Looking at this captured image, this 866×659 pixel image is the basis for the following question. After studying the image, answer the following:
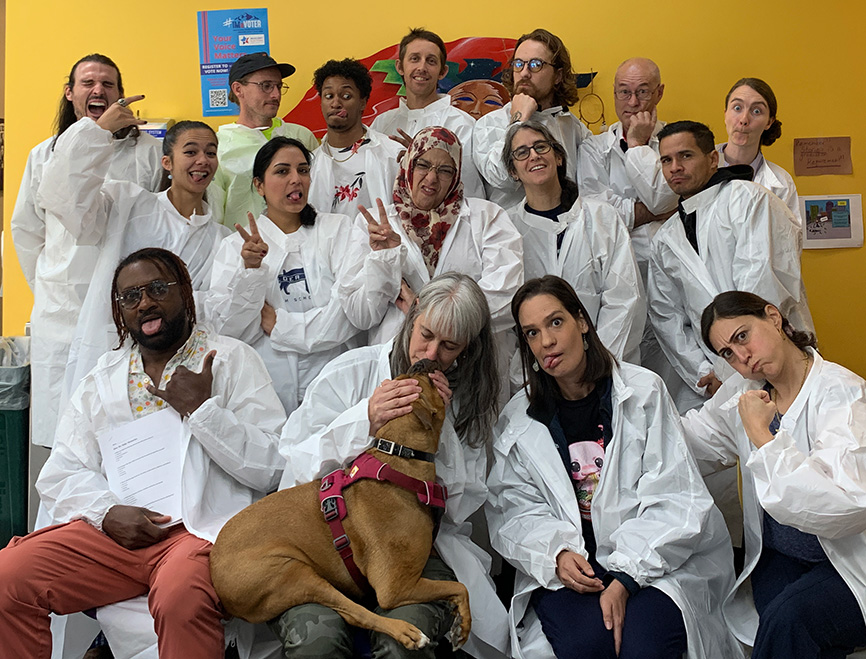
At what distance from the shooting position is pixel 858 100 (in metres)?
4.32

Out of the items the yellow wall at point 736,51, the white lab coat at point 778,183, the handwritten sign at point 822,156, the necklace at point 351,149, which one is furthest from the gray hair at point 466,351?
the handwritten sign at point 822,156

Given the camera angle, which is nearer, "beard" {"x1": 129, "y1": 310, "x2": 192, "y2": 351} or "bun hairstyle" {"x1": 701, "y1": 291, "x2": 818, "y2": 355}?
"bun hairstyle" {"x1": 701, "y1": 291, "x2": 818, "y2": 355}

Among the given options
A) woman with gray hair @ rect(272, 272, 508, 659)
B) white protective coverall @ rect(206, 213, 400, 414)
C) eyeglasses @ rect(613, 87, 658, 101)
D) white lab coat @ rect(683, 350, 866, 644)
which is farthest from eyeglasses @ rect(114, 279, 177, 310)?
eyeglasses @ rect(613, 87, 658, 101)

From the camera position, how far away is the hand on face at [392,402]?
2.10 meters

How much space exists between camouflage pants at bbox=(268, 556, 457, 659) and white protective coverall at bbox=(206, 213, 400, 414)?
1111 mm

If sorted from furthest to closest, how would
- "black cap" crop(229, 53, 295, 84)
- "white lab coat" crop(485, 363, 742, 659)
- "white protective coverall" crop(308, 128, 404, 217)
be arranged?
"black cap" crop(229, 53, 295, 84)
"white protective coverall" crop(308, 128, 404, 217)
"white lab coat" crop(485, 363, 742, 659)

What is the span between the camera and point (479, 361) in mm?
2406

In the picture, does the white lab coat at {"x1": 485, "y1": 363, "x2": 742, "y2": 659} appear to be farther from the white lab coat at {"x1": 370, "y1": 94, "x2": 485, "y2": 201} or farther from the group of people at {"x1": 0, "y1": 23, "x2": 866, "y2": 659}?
the white lab coat at {"x1": 370, "y1": 94, "x2": 485, "y2": 201}

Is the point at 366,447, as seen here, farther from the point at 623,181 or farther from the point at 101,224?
the point at 623,181

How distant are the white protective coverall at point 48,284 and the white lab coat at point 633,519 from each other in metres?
1.92

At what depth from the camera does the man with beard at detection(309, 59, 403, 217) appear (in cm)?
353

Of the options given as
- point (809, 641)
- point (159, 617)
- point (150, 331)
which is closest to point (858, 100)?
point (809, 641)

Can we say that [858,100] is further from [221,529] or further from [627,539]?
[221,529]

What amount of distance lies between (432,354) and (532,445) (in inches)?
15.6
